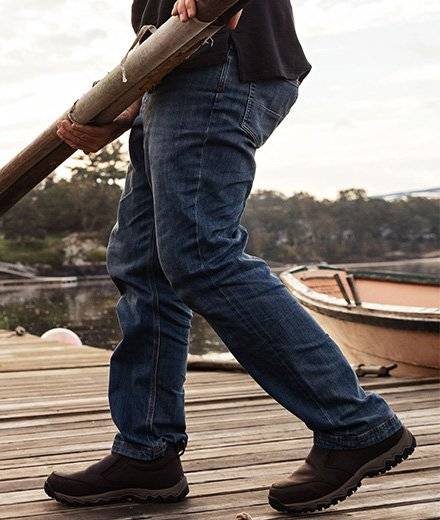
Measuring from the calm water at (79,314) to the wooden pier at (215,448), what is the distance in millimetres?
18610

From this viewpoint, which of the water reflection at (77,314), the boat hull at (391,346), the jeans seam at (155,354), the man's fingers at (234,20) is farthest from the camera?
the water reflection at (77,314)

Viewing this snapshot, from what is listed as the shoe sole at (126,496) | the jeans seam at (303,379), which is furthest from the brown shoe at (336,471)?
the shoe sole at (126,496)

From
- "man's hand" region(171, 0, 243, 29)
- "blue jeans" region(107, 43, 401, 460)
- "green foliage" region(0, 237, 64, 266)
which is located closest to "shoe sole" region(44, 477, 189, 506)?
"blue jeans" region(107, 43, 401, 460)

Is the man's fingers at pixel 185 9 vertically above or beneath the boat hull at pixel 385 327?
above

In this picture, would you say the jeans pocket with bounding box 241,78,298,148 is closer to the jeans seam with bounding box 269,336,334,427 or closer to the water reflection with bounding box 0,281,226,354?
the jeans seam with bounding box 269,336,334,427

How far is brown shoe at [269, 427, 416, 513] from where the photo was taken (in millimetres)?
1918

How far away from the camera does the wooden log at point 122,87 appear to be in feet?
5.53

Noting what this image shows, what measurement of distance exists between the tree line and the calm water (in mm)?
7358

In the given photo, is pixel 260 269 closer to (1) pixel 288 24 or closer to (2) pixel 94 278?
(1) pixel 288 24

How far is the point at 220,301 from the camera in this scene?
6.09 feet

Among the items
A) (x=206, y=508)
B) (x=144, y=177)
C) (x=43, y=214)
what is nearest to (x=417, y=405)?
(x=206, y=508)

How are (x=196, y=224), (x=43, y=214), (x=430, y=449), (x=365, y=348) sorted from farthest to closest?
(x=43, y=214), (x=365, y=348), (x=430, y=449), (x=196, y=224)

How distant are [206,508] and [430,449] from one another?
2.82 feet

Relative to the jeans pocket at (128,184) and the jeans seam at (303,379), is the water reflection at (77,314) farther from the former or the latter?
the jeans seam at (303,379)
